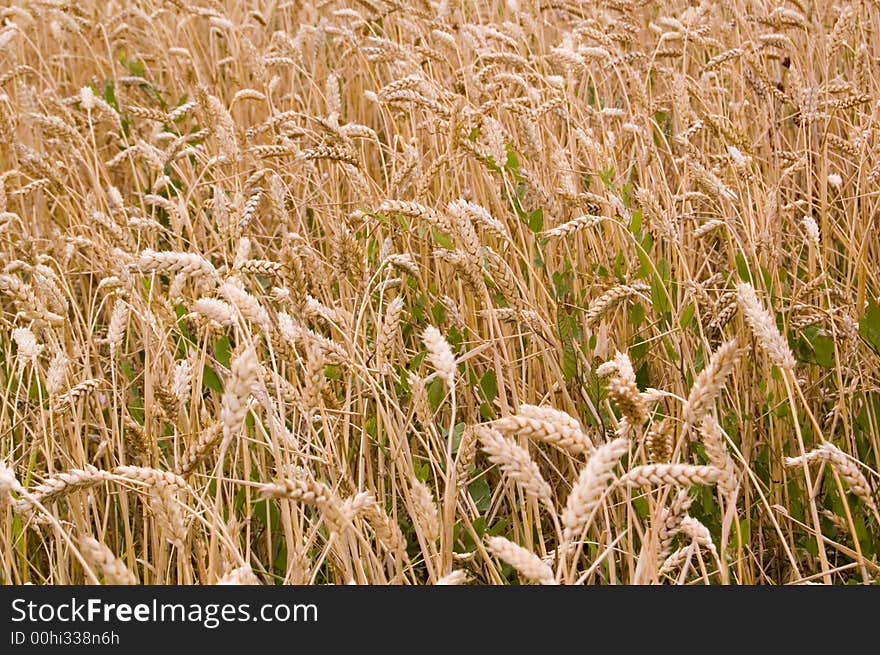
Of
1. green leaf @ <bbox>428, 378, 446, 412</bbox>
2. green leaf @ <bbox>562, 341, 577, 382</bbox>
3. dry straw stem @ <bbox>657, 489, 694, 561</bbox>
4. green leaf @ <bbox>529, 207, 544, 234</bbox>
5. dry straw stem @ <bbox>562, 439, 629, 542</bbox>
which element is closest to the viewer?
dry straw stem @ <bbox>562, 439, 629, 542</bbox>

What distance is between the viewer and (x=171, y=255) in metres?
1.32

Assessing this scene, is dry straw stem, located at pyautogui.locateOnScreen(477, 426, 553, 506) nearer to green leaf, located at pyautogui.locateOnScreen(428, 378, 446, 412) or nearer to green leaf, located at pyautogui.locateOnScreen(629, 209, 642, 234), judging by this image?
green leaf, located at pyautogui.locateOnScreen(428, 378, 446, 412)

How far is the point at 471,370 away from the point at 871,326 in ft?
2.51

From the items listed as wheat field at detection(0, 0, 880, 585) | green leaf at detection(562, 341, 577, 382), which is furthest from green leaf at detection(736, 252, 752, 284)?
green leaf at detection(562, 341, 577, 382)

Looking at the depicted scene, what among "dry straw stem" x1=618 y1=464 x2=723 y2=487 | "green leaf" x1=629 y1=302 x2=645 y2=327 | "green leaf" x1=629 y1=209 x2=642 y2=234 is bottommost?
"dry straw stem" x1=618 y1=464 x2=723 y2=487

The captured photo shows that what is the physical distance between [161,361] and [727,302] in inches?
46.1

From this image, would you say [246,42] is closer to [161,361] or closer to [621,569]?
[161,361]

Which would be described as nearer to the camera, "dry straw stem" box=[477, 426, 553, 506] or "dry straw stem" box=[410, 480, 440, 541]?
"dry straw stem" box=[477, 426, 553, 506]

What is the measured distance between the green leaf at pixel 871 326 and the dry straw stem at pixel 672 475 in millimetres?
1024

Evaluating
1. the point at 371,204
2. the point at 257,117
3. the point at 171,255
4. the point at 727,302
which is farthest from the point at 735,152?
the point at 257,117

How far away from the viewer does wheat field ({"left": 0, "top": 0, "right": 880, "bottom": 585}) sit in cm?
116

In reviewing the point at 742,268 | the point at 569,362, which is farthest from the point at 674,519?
the point at 742,268

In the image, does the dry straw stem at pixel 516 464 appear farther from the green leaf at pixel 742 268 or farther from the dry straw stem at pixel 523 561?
the green leaf at pixel 742 268

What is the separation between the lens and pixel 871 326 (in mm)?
1841
